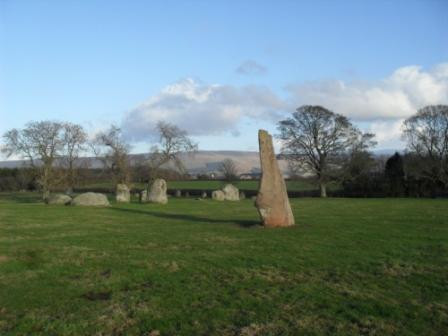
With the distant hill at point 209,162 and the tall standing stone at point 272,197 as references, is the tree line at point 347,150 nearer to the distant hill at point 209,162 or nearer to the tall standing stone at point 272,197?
the distant hill at point 209,162

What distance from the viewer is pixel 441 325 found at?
256 inches

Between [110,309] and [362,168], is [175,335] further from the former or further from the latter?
[362,168]

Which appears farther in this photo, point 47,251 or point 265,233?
point 265,233

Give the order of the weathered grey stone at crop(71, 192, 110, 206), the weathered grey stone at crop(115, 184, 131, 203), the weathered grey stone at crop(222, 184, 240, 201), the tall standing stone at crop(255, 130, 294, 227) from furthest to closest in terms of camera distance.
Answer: the weathered grey stone at crop(222, 184, 240, 201) → the weathered grey stone at crop(115, 184, 131, 203) → the weathered grey stone at crop(71, 192, 110, 206) → the tall standing stone at crop(255, 130, 294, 227)

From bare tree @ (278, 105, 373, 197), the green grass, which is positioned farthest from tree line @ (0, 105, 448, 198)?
the green grass

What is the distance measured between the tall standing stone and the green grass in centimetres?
151

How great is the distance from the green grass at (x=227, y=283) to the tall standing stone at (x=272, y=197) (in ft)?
4.94

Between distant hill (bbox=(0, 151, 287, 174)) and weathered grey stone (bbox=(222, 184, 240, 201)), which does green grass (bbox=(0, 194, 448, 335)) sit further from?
distant hill (bbox=(0, 151, 287, 174))

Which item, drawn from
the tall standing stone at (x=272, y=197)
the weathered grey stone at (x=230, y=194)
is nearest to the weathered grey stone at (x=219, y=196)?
the weathered grey stone at (x=230, y=194)

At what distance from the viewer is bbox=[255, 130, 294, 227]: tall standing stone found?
17328 millimetres

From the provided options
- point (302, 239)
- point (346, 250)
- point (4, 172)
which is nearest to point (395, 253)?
point (346, 250)

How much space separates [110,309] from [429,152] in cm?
4770

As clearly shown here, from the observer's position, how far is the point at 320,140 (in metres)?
50.2

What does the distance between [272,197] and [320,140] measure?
34086mm
